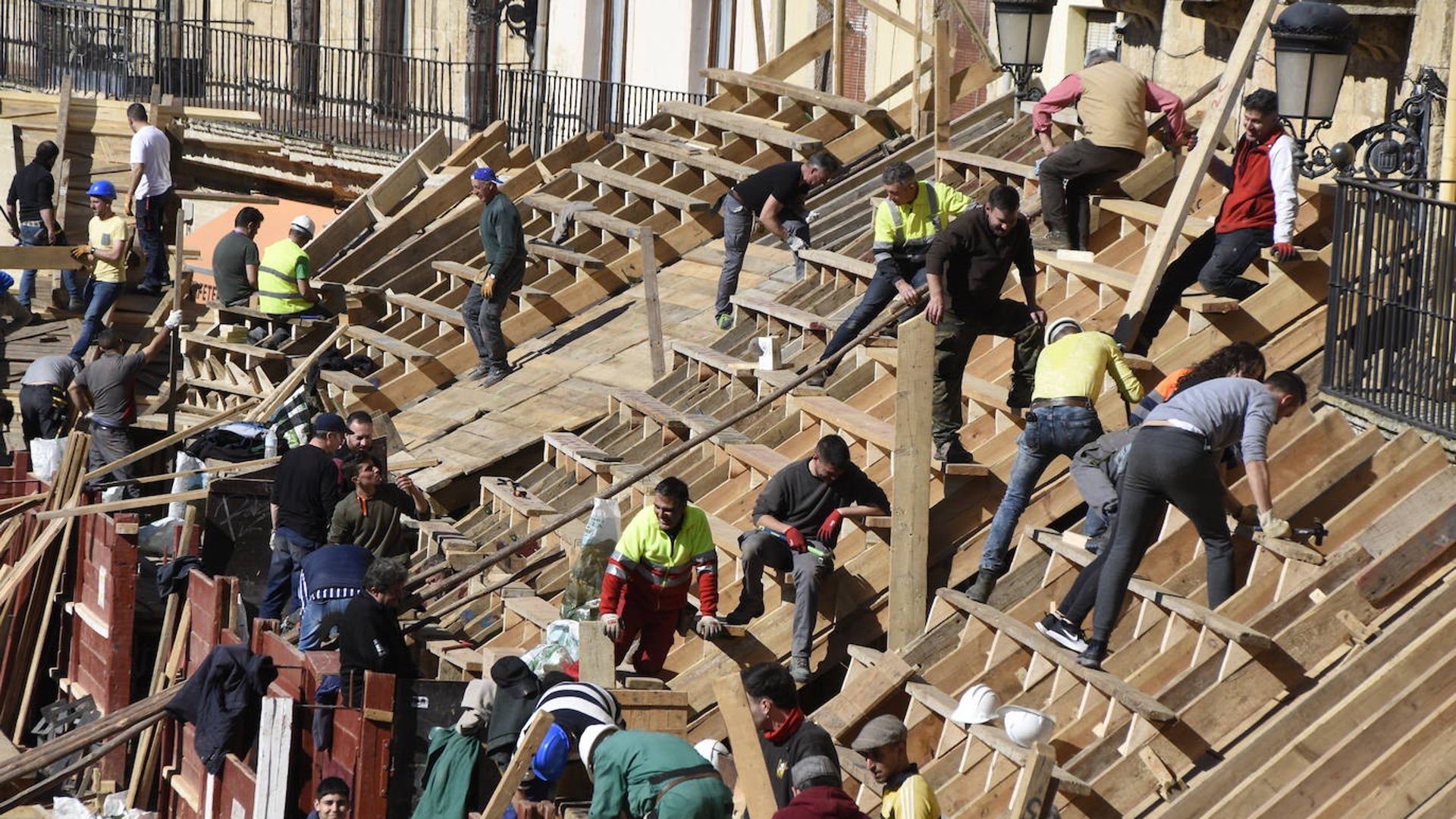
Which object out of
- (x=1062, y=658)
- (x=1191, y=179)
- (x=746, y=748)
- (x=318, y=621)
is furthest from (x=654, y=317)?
(x=746, y=748)


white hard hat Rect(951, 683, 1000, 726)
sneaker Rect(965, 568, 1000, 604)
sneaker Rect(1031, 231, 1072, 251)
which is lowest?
white hard hat Rect(951, 683, 1000, 726)

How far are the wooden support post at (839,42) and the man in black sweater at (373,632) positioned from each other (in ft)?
33.9

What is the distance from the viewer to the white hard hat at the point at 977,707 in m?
9.39

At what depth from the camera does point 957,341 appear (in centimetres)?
1144

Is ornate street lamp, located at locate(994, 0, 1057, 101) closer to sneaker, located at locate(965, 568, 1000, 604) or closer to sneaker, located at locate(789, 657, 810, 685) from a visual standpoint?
sneaker, located at locate(965, 568, 1000, 604)

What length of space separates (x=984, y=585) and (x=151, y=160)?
1464 cm

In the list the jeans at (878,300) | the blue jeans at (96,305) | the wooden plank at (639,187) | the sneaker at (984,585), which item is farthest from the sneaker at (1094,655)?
the blue jeans at (96,305)

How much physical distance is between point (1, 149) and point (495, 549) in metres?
16.7

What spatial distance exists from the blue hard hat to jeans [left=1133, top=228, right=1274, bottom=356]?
4.77 metres

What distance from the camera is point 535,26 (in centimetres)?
2858

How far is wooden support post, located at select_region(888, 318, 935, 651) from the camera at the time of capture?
421 inches

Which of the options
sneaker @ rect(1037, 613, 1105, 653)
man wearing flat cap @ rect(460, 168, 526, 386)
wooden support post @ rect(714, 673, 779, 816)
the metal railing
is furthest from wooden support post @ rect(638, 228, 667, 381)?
wooden support post @ rect(714, 673, 779, 816)

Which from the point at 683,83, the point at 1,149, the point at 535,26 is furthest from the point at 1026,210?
the point at 1,149

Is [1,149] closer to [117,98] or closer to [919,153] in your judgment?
[117,98]
